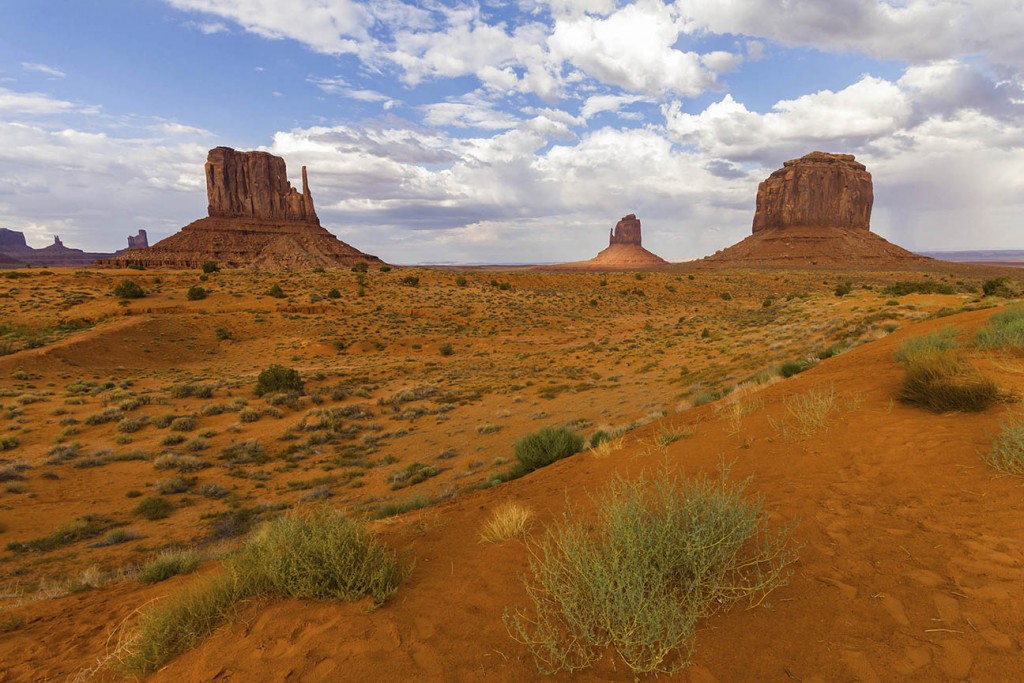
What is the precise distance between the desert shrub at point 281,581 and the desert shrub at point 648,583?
4.15ft

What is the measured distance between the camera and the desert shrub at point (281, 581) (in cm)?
341

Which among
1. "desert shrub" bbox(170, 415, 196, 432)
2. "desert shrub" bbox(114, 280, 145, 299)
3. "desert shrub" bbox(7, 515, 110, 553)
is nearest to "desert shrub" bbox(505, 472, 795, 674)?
"desert shrub" bbox(7, 515, 110, 553)

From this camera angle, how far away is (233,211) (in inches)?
3976

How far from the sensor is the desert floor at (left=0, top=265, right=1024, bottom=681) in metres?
2.89

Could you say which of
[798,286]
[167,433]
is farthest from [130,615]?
[798,286]

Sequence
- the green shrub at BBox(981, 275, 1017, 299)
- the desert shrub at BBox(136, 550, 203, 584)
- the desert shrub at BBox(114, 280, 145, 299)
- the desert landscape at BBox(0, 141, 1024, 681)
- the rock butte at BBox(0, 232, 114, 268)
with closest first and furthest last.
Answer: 1. the desert landscape at BBox(0, 141, 1024, 681)
2. the desert shrub at BBox(136, 550, 203, 584)
3. the green shrub at BBox(981, 275, 1017, 299)
4. the desert shrub at BBox(114, 280, 145, 299)
5. the rock butte at BBox(0, 232, 114, 268)

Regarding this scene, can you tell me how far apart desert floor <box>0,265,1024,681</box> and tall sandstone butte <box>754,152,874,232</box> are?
105 metres

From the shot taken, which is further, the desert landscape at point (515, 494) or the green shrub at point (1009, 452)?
the green shrub at point (1009, 452)

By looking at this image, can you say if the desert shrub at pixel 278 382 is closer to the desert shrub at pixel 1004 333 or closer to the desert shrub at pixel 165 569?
the desert shrub at pixel 165 569

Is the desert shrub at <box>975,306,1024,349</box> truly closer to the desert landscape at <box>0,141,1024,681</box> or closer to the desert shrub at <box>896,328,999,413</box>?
the desert landscape at <box>0,141,1024,681</box>

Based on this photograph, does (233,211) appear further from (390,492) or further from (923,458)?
(923,458)

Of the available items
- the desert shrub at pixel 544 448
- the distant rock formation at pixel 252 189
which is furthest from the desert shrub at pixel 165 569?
the distant rock formation at pixel 252 189

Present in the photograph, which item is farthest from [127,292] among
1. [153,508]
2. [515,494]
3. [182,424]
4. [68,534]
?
[515,494]

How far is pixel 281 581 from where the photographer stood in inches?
148
